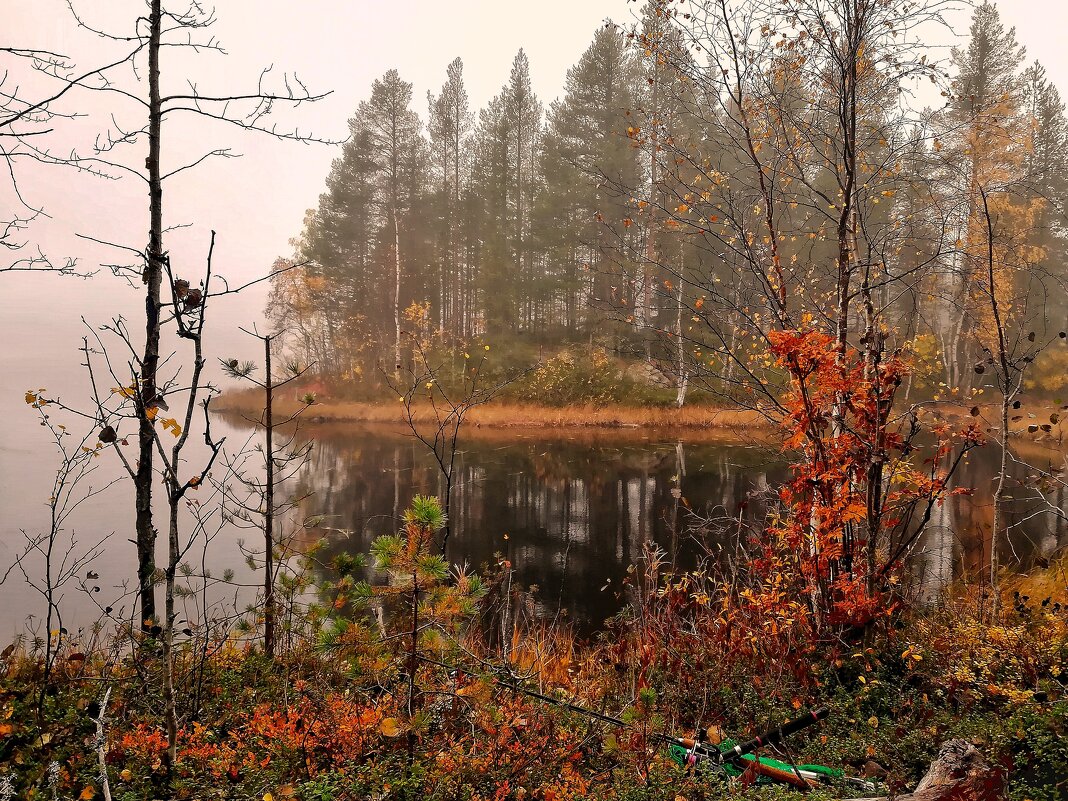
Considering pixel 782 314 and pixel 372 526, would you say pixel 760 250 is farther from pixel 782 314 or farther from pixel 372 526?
pixel 372 526

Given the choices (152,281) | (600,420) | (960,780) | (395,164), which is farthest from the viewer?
(395,164)

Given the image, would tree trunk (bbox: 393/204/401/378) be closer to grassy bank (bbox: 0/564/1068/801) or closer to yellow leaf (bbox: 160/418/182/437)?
grassy bank (bbox: 0/564/1068/801)

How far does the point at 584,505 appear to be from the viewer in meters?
12.0

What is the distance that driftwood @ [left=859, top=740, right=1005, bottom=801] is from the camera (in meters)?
2.34

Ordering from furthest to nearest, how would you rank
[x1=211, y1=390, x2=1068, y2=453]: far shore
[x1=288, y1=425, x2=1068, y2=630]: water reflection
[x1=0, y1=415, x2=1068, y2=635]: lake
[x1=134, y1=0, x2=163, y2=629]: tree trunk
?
[x1=211, y1=390, x2=1068, y2=453]: far shore
[x1=288, y1=425, x2=1068, y2=630]: water reflection
[x1=0, y1=415, x2=1068, y2=635]: lake
[x1=134, y1=0, x2=163, y2=629]: tree trunk

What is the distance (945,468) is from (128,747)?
16264 mm

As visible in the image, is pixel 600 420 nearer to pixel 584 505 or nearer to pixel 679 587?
pixel 584 505

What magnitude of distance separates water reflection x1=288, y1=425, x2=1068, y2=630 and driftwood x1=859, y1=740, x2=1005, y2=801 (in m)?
2.73

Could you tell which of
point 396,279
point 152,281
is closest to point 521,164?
point 396,279

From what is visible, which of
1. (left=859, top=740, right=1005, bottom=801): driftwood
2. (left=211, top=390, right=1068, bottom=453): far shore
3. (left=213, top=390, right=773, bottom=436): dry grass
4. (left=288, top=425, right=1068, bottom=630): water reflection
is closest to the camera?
(left=859, top=740, right=1005, bottom=801): driftwood

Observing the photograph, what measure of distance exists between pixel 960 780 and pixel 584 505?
9.69m

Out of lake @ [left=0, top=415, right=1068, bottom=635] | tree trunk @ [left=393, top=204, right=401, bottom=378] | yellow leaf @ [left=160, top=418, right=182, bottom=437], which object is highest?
tree trunk @ [left=393, top=204, right=401, bottom=378]

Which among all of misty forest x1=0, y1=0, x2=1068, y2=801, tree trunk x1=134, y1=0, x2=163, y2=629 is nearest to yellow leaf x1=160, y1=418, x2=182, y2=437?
misty forest x1=0, y1=0, x2=1068, y2=801

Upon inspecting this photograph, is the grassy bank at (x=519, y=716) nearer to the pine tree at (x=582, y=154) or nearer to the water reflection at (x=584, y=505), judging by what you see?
the water reflection at (x=584, y=505)
